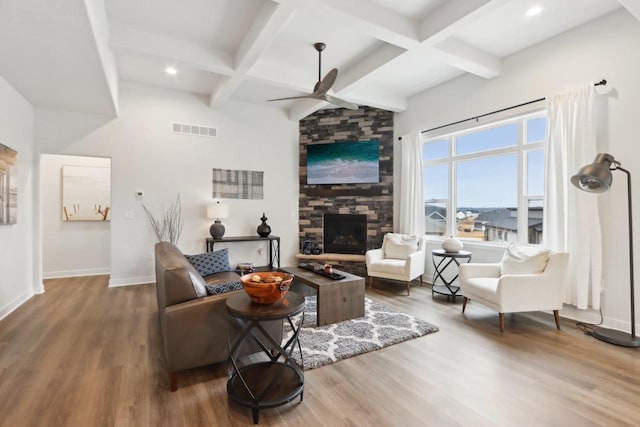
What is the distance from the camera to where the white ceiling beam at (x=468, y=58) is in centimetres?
358

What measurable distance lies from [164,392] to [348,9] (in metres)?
3.37

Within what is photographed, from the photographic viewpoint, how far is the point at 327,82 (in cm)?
336

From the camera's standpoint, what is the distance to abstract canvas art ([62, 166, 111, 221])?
5.57 meters

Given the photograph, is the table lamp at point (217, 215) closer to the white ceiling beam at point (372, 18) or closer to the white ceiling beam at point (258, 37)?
the white ceiling beam at point (258, 37)

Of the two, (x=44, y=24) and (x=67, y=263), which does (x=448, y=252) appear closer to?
(x=44, y=24)

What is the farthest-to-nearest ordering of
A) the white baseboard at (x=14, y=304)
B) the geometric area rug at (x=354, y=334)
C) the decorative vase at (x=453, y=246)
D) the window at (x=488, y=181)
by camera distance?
1. the decorative vase at (x=453, y=246)
2. the window at (x=488, y=181)
3. the white baseboard at (x=14, y=304)
4. the geometric area rug at (x=354, y=334)

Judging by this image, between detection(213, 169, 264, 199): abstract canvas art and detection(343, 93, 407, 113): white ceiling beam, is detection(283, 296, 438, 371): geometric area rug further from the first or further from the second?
detection(343, 93, 407, 113): white ceiling beam

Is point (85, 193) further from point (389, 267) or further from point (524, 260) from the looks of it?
point (524, 260)

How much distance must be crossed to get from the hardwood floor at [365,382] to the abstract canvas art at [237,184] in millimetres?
2667

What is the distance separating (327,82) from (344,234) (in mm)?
3177

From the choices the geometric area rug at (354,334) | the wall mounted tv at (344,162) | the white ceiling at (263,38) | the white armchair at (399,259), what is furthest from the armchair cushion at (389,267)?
the white ceiling at (263,38)

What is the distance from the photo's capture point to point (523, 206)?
4.05 metres

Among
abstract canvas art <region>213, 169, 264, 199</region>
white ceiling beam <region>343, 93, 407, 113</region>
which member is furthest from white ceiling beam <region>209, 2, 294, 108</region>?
white ceiling beam <region>343, 93, 407, 113</region>

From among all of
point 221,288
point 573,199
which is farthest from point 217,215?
point 573,199
